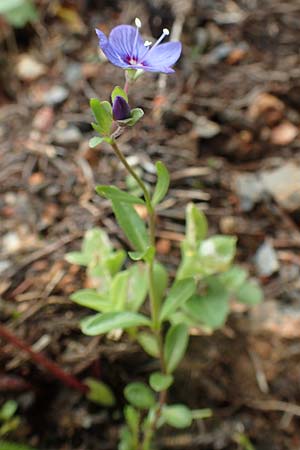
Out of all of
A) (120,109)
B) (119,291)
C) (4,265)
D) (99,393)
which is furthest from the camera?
(4,265)

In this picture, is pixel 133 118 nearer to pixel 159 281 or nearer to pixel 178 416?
pixel 159 281

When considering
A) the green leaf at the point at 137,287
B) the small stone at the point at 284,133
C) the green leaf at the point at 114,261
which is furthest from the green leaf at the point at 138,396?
the small stone at the point at 284,133

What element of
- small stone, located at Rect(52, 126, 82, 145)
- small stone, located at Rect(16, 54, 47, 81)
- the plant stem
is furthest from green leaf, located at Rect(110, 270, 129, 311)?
small stone, located at Rect(16, 54, 47, 81)

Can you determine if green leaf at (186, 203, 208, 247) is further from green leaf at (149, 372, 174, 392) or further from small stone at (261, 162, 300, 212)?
small stone at (261, 162, 300, 212)

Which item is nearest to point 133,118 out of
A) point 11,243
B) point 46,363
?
point 46,363

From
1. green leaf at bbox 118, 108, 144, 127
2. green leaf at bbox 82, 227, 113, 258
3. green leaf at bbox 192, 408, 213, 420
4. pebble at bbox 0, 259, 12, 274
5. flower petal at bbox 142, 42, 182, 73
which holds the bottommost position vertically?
green leaf at bbox 192, 408, 213, 420

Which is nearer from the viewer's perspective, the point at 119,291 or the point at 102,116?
the point at 102,116
